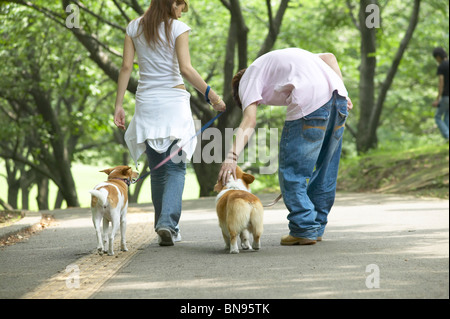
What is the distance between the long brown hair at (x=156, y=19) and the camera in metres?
6.41

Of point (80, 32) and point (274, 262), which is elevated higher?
point (80, 32)

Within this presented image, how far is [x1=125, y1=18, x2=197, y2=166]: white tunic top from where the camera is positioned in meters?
6.55

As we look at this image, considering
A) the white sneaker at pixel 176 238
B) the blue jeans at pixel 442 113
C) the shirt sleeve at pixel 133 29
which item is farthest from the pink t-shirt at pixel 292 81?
the blue jeans at pixel 442 113

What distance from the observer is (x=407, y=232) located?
7.32 metres

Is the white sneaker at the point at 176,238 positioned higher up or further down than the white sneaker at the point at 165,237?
further down

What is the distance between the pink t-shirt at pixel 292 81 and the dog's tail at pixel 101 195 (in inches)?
56.6

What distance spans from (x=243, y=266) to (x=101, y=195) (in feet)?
4.85

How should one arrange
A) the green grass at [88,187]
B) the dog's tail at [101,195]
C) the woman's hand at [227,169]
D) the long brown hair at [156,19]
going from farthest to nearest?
the green grass at [88,187] < the long brown hair at [156,19] < the dog's tail at [101,195] < the woman's hand at [227,169]

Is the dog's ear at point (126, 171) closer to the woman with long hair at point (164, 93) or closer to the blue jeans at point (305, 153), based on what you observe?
the woman with long hair at point (164, 93)

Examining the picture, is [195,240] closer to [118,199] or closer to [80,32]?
[118,199]

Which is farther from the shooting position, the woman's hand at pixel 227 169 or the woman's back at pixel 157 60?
the woman's back at pixel 157 60

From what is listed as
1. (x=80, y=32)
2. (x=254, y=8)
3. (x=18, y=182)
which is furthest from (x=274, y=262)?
(x=18, y=182)

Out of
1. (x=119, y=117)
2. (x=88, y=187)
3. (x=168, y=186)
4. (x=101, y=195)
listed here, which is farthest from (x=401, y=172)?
(x=88, y=187)

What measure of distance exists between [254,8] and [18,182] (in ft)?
40.4
